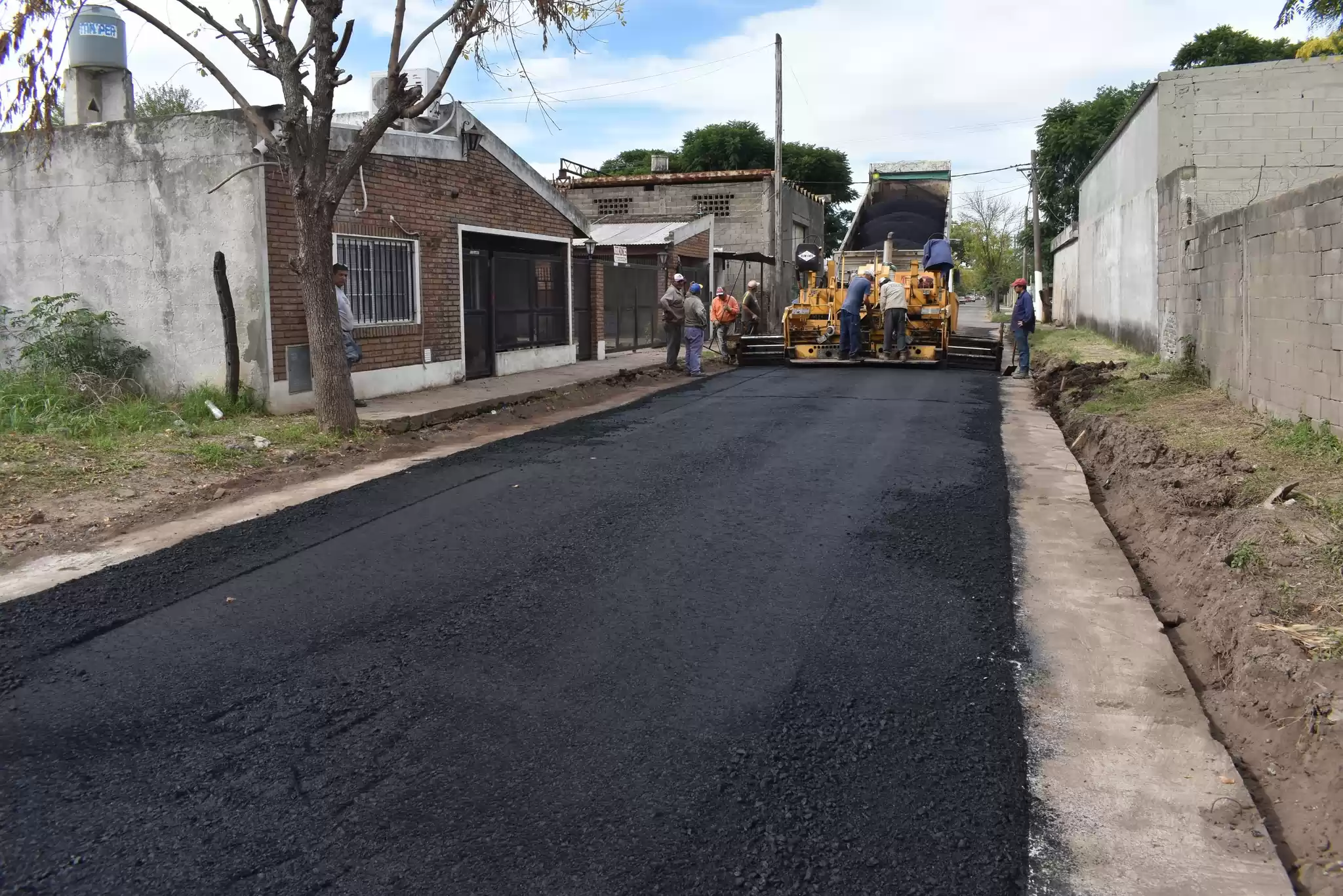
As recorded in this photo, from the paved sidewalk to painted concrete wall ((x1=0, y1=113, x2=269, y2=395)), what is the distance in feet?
5.10

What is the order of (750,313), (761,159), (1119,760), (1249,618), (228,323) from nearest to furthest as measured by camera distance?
1. (1119,760)
2. (1249,618)
3. (228,323)
4. (750,313)
5. (761,159)

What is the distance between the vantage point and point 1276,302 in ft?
30.6

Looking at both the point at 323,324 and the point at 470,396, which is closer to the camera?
the point at 323,324

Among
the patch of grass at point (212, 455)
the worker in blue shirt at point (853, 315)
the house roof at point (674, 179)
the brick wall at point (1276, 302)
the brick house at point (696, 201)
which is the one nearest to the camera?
the brick wall at point (1276, 302)

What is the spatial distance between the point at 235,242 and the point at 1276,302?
10.6m

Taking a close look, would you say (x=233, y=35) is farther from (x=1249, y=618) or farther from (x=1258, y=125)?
(x=1258, y=125)

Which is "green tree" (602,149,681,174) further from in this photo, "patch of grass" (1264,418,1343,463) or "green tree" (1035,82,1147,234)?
"patch of grass" (1264,418,1343,463)

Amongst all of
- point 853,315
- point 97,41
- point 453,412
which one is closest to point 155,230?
point 97,41

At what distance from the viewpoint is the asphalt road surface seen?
10.2ft

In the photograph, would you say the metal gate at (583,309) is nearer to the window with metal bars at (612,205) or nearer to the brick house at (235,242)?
the brick house at (235,242)

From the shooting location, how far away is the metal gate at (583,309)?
20.7 meters

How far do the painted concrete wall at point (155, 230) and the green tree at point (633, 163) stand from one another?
4540cm

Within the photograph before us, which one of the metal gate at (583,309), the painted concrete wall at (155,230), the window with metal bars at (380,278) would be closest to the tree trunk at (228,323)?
the painted concrete wall at (155,230)

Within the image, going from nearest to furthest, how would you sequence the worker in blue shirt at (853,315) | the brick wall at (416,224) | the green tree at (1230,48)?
the brick wall at (416,224)
the worker in blue shirt at (853,315)
the green tree at (1230,48)
